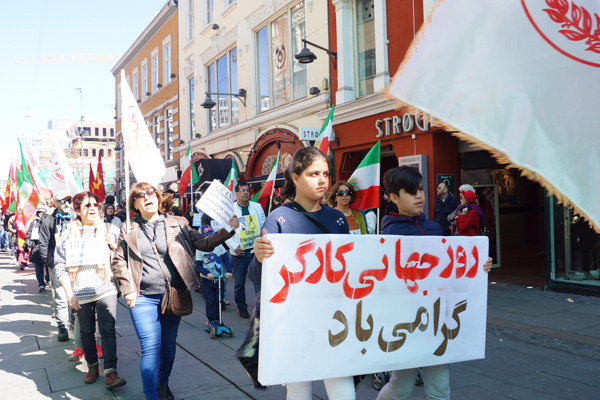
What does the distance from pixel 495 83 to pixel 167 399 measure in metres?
3.64

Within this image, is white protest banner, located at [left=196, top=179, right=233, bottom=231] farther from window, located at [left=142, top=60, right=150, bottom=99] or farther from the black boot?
window, located at [left=142, top=60, right=150, bottom=99]

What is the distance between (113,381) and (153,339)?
1.04 meters

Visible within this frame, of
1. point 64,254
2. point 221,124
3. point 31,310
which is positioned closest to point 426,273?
point 64,254

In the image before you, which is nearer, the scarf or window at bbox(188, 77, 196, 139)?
the scarf

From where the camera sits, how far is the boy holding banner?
121 inches

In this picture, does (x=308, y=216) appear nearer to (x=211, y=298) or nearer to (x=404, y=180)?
(x=404, y=180)

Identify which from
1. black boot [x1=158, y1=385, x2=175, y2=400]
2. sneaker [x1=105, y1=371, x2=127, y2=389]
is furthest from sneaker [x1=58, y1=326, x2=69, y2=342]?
black boot [x1=158, y1=385, x2=175, y2=400]

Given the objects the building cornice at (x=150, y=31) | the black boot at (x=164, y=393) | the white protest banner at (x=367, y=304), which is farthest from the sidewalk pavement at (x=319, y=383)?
the building cornice at (x=150, y=31)

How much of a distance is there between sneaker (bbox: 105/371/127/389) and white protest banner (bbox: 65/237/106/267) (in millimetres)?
1024

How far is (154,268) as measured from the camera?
397 centimetres

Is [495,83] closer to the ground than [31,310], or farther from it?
farther from it

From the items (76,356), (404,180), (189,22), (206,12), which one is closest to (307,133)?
(76,356)

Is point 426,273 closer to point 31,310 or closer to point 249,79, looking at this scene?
point 31,310

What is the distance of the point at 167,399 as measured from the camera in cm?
412
